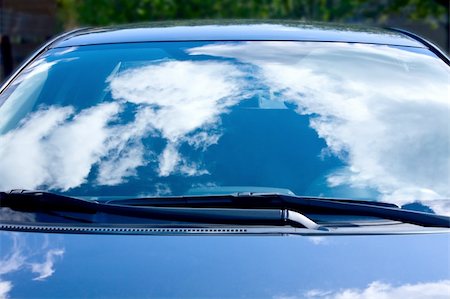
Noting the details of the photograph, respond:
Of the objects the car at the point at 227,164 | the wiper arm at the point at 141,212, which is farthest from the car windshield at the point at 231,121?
the wiper arm at the point at 141,212

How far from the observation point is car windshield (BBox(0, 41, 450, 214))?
2.89 m

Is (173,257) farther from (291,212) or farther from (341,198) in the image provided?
(341,198)

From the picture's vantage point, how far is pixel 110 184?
2.88 m

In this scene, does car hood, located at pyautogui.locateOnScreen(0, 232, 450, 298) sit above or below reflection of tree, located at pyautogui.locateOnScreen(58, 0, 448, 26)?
below

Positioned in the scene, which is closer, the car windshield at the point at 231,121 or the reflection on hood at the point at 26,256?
the reflection on hood at the point at 26,256

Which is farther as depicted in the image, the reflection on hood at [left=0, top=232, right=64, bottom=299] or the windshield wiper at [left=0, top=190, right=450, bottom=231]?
the windshield wiper at [left=0, top=190, right=450, bottom=231]

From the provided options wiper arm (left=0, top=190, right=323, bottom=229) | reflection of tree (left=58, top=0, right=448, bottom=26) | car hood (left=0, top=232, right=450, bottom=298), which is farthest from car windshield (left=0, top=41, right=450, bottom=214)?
reflection of tree (left=58, top=0, right=448, bottom=26)

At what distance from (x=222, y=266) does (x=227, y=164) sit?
657mm

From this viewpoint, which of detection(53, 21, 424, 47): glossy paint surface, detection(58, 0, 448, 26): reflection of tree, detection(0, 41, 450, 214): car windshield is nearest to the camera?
detection(0, 41, 450, 214): car windshield

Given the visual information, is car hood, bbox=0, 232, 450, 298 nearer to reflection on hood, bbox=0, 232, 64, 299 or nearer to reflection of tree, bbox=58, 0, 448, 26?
reflection on hood, bbox=0, 232, 64, 299

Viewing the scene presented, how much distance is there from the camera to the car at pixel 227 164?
7.59 ft

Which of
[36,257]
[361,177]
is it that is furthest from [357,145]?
[36,257]

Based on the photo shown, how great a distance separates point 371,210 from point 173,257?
635 mm

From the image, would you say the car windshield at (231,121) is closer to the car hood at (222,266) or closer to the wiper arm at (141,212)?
the wiper arm at (141,212)
